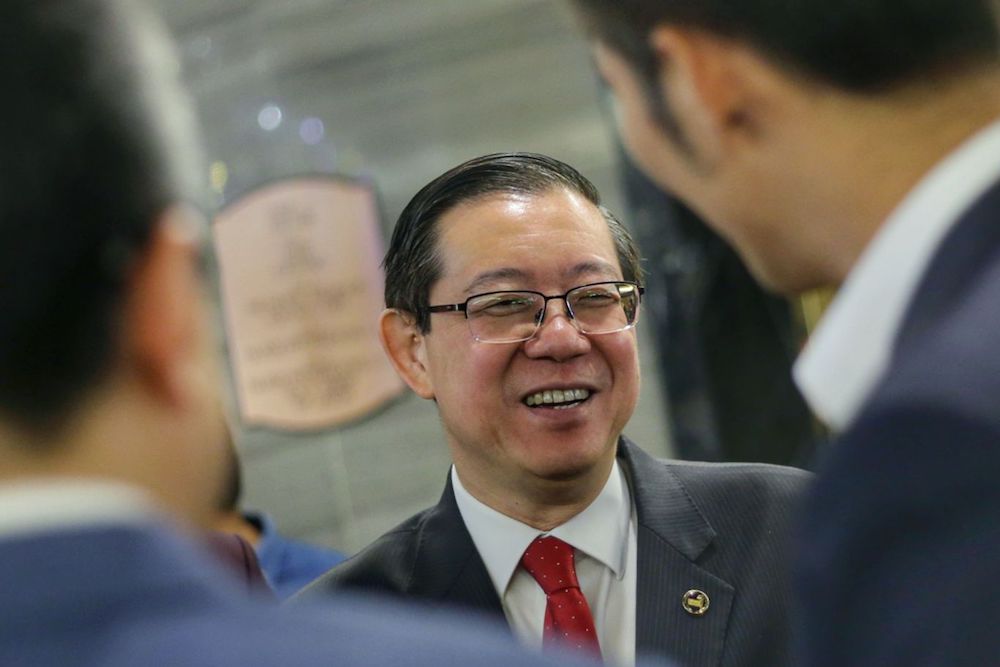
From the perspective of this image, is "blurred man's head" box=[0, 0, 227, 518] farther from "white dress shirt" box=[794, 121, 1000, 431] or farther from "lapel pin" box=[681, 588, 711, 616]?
"lapel pin" box=[681, 588, 711, 616]

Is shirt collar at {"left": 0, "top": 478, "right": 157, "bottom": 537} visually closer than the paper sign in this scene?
Yes

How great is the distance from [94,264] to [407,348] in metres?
1.75

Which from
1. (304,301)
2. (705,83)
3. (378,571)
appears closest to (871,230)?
(705,83)

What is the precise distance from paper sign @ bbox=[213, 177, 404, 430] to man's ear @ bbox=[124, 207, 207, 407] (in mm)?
3833

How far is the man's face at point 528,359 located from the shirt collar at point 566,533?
0.16 feet

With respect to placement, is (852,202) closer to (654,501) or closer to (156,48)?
(156,48)

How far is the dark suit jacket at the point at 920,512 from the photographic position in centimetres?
94

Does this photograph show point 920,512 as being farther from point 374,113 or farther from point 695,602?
point 374,113

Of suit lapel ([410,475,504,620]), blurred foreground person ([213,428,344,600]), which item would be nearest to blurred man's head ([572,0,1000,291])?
suit lapel ([410,475,504,620])

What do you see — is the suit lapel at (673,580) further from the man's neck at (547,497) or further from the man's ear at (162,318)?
the man's ear at (162,318)

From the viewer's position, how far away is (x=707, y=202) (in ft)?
4.14

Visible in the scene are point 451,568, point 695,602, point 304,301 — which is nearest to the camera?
point 695,602

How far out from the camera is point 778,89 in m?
1.16

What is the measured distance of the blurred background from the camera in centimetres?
482
